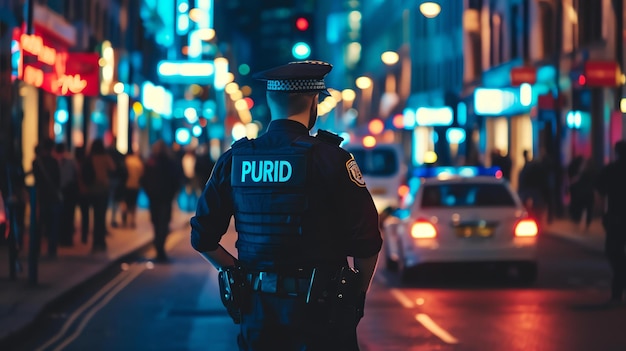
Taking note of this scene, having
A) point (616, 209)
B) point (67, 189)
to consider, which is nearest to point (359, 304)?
point (616, 209)

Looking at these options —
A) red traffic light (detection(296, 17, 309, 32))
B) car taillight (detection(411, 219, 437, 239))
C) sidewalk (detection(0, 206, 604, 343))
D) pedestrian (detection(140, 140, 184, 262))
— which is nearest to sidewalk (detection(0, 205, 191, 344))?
sidewalk (detection(0, 206, 604, 343))

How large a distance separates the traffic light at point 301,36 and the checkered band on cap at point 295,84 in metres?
12.6

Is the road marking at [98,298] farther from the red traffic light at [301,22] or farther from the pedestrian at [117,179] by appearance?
the pedestrian at [117,179]

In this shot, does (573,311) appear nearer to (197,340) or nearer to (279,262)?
(197,340)

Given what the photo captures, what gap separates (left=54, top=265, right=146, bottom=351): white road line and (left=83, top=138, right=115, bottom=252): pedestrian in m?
1.32

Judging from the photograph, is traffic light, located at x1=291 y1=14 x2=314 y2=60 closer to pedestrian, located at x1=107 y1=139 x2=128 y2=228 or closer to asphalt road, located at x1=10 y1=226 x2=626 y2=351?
asphalt road, located at x1=10 y1=226 x2=626 y2=351

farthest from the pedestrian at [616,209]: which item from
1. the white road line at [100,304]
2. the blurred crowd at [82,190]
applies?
the blurred crowd at [82,190]

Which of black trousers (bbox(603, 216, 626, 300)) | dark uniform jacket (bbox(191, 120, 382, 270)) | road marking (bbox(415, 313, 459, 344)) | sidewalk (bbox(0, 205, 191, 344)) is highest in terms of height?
dark uniform jacket (bbox(191, 120, 382, 270))

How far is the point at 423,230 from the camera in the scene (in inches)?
659

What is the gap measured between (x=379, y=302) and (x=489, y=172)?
6891 mm

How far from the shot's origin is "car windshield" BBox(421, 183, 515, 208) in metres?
17.0

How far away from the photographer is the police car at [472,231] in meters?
16.6

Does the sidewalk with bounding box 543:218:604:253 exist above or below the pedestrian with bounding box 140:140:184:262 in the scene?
below

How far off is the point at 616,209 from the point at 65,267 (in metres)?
7.87
